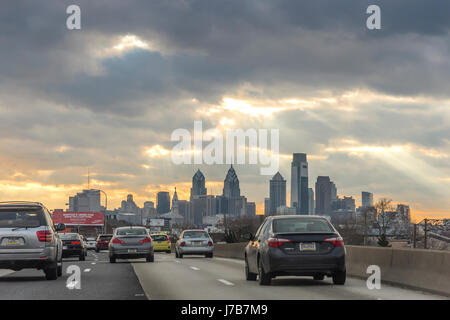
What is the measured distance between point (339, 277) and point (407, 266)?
158cm

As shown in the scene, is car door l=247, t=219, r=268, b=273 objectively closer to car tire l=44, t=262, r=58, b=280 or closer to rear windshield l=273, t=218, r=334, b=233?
rear windshield l=273, t=218, r=334, b=233

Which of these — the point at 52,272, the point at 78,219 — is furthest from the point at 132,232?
the point at 78,219

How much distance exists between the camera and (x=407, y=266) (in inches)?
679

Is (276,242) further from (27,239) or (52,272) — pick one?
(27,239)

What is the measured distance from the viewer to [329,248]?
16.6 m

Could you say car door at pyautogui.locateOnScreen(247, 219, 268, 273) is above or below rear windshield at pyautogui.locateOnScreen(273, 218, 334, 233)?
below

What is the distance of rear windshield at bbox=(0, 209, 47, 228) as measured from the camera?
19.2m

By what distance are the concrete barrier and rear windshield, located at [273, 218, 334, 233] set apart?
1916 mm

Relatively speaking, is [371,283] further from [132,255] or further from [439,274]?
[132,255]

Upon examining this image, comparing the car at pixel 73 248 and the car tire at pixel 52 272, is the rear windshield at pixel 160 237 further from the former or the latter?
the car tire at pixel 52 272

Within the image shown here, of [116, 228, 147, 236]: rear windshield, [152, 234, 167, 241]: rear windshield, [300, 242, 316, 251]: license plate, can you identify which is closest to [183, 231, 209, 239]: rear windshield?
[116, 228, 147, 236]: rear windshield

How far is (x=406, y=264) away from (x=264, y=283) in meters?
3.29

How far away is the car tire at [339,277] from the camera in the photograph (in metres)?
17.0
